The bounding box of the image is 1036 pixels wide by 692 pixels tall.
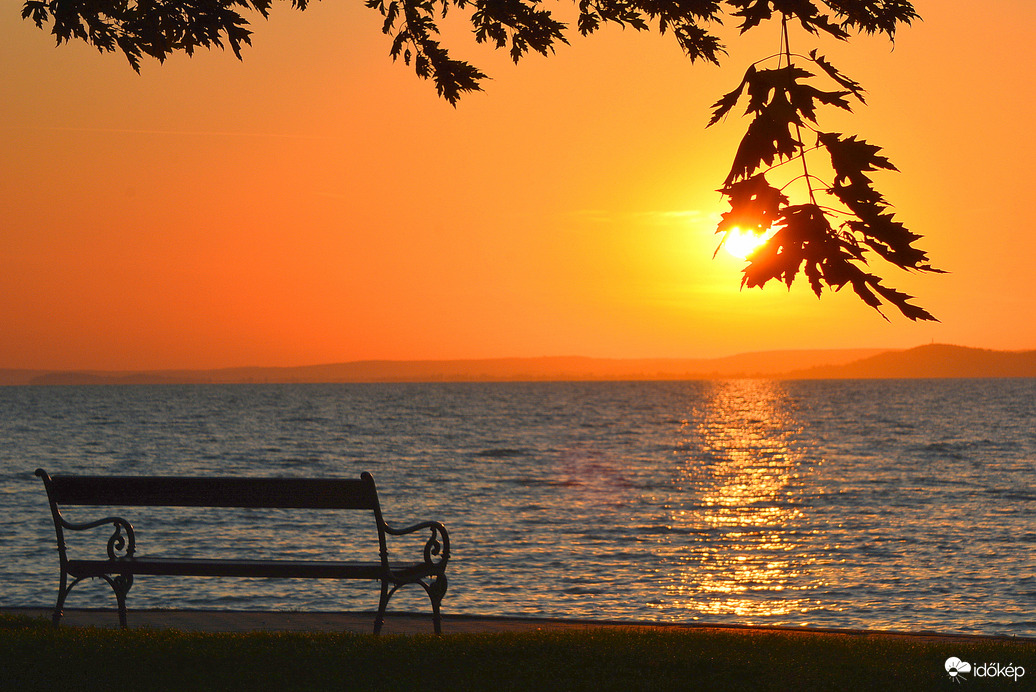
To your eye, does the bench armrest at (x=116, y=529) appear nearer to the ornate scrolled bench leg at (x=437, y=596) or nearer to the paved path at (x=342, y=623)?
the paved path at (x=342, y=623)

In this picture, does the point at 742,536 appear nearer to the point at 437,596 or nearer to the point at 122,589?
the point at 437,596

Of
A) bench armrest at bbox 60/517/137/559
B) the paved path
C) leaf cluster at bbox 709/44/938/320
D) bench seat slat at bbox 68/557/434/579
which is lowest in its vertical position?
the paved path

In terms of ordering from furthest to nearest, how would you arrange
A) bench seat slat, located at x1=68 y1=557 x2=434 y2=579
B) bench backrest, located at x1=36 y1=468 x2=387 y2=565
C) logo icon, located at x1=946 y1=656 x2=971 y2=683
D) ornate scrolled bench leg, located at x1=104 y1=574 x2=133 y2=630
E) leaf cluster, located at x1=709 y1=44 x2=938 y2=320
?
1. ornate scrolled bench leg, located at x1=104 y1=574 x2=133 y2=630
2. bench backrest, located at x1=36 y1=468 x2=387 y2=565
3. bench seat slat, located at x1=68 y1=557 x2=434 y2=579
4. logo icon, located at x1=946 y1=656 x2=971 y2=683
5. leaf cluster, located at x1=709 y1=44 x2=938 y2=320

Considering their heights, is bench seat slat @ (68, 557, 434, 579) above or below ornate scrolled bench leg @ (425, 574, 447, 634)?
above

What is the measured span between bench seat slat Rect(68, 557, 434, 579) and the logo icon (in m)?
3.68

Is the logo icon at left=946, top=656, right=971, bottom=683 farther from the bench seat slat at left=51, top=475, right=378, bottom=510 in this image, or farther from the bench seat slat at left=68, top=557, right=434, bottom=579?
the bench seat slat at left=51, top=475, right=378, bottom=510

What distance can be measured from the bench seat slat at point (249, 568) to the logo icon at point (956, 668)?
368 centimetres

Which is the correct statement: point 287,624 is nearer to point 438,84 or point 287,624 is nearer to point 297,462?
point 438,84

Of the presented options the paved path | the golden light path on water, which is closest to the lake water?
the golden light path on water

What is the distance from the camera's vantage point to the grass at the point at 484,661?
5965mm

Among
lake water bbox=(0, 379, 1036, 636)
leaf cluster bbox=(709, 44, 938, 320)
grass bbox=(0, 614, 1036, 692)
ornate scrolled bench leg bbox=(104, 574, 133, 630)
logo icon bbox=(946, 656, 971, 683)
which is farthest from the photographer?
lake water bbox=(0, 379, 1036, 636)

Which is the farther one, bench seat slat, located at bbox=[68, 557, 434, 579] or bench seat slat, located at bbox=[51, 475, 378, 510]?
bench seat slat, located at bbox=[51, 475, 378, 510]

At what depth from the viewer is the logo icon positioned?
20.0 ft

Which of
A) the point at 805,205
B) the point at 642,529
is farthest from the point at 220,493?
the point at 642,529
